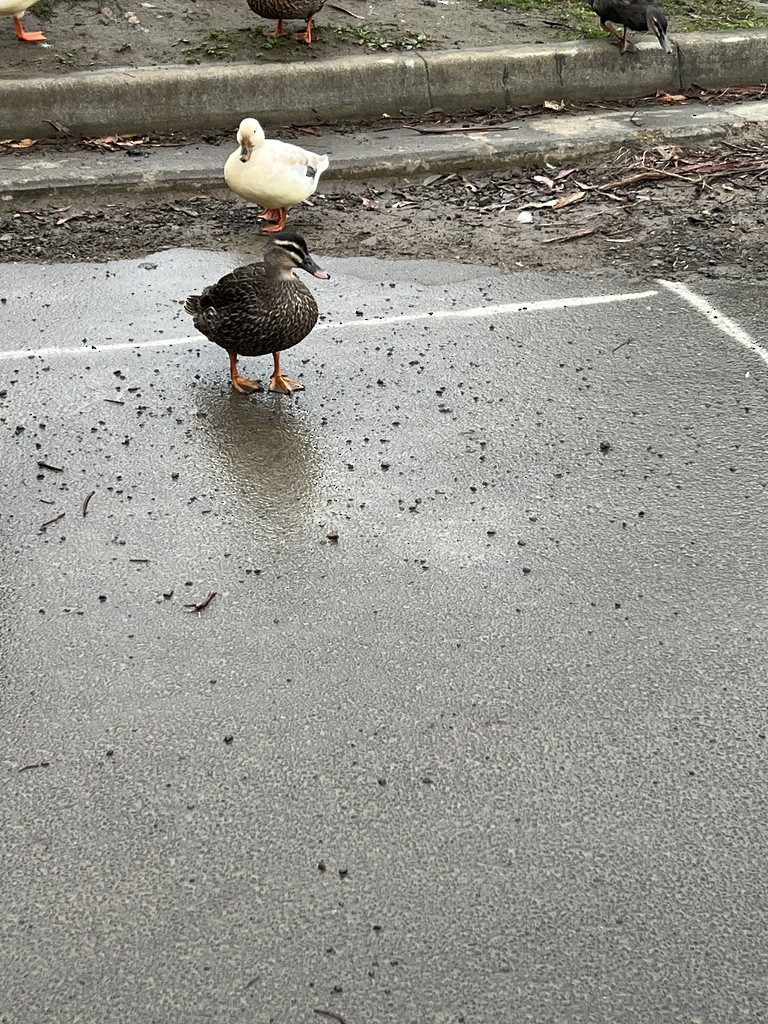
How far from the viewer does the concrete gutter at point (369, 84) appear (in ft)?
32.0

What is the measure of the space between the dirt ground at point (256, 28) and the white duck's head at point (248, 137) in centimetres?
317

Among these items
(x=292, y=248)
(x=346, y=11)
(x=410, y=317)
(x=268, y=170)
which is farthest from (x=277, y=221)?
(x=346, y=11)

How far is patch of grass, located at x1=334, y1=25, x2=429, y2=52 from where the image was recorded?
10898 mm

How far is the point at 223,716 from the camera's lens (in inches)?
154

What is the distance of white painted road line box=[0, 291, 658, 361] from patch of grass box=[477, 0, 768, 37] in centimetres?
552

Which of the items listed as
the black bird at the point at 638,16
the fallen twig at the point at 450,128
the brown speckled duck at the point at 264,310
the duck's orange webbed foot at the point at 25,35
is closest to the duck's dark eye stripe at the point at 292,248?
the brown speckled duck at the point at 264,310

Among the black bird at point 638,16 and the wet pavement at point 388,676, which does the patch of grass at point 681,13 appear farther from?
the wet pavement at point 388,676

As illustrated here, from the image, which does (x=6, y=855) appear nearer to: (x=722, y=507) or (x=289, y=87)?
(x=722, y=507)

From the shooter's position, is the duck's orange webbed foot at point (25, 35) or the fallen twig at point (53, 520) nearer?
the fallen twig at point (53, 520)

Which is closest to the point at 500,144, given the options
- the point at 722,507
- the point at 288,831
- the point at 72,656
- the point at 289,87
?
the point at 289,87

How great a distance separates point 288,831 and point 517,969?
830 millimetres

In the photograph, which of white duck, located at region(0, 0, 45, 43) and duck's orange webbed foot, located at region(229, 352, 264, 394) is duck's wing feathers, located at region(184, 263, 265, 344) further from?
white duck, located at region(0, 0, 45, 43)

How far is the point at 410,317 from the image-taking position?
7.02 metres

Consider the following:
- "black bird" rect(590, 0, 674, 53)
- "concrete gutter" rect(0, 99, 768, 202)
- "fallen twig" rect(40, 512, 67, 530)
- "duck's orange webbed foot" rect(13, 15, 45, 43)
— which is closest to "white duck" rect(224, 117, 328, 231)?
"concrete gutter" rect(0, 99, 768, 202)
